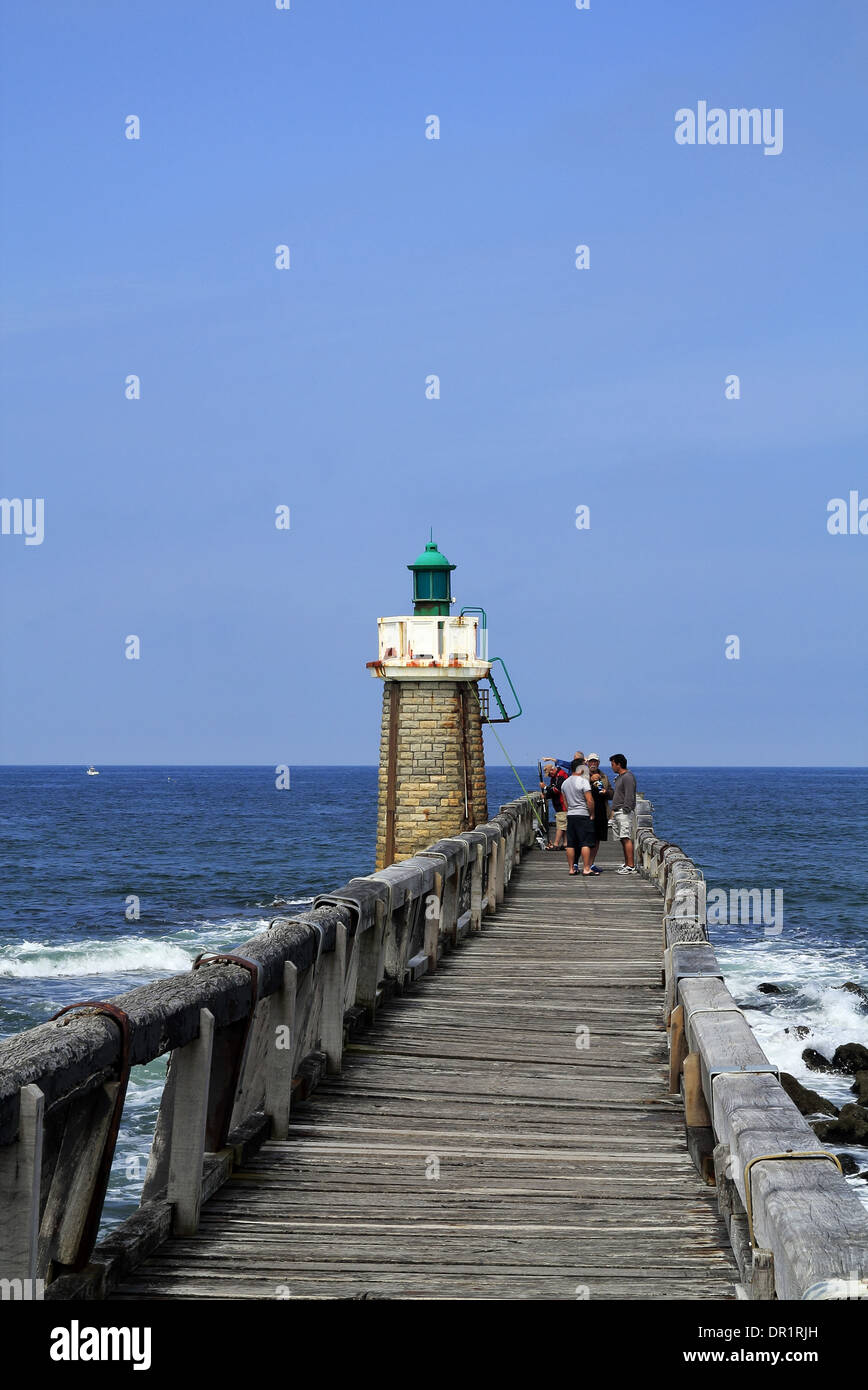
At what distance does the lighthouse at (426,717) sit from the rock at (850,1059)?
11.7 m

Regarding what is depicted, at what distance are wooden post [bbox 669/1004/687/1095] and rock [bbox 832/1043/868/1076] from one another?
17833 millimetres

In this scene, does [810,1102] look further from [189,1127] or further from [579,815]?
[189,1127]

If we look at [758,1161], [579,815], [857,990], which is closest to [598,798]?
[579,815]

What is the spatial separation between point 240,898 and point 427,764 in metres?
21.5

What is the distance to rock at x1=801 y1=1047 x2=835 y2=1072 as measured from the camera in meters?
24.5

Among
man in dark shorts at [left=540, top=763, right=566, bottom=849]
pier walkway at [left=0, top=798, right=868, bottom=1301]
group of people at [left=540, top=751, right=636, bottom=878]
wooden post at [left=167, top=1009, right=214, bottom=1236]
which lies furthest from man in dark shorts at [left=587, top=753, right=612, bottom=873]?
wooden post at [left=167, top=1009, right=214, bottom=1236]

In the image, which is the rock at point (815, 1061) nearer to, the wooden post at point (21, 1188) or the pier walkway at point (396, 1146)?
the pier walkway at point (396, 1146)

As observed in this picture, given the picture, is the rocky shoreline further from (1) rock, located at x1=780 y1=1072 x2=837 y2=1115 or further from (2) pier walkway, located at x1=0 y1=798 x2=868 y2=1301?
(2) pier walkway, located at x1=0 y1=798 x2=868 y2=1301

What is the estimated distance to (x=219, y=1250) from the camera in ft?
17.1

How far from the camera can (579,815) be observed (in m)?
18.9

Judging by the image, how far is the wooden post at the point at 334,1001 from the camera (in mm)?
7836
